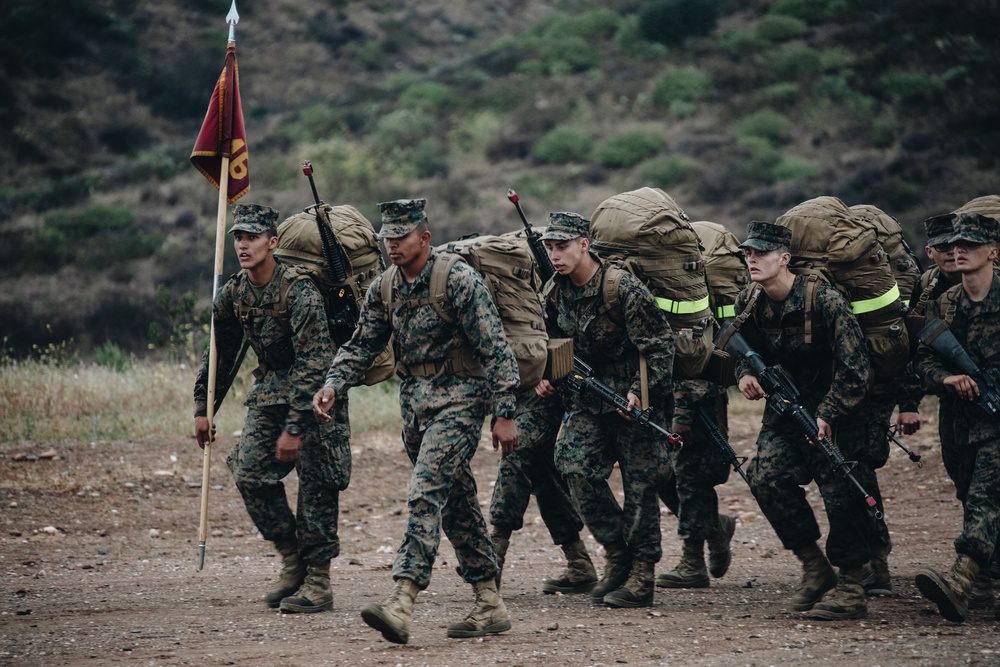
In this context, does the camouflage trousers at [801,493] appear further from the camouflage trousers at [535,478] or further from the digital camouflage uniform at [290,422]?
the digital camouflage uniform at [290,422]

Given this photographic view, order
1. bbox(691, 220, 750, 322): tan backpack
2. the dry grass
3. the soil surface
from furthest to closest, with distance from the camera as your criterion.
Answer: the dry grass
bbox(691, 220, 750, 322): tan backpack
the soil surface

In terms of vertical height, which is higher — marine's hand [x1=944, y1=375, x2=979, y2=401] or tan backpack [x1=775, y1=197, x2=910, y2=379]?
tan backpack [x1=775, y1=197, x2=910, y2=379]

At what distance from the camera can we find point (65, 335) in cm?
2175

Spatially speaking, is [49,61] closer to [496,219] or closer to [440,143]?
[440,143]

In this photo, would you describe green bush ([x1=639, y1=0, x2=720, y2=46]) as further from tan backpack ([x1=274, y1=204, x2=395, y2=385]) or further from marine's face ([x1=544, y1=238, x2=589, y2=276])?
marine's face ([x1=544, y1=238, x2=589, y2=276])

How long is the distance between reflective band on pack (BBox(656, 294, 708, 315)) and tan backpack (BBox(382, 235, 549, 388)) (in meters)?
0.92

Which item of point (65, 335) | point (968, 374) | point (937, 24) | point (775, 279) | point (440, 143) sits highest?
point (937, 24)

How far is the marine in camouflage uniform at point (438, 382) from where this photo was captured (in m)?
6.08

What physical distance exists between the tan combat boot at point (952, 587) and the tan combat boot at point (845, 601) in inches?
17.2

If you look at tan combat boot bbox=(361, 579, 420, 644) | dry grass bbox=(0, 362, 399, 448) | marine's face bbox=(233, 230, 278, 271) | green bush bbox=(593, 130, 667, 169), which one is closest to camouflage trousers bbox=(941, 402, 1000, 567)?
tan combat boot bbox=(361, 579, 420, 644)

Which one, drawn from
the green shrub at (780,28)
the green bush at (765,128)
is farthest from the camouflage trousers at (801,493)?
the green shrub at (780,28)

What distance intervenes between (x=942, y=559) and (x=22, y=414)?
967 centimetres

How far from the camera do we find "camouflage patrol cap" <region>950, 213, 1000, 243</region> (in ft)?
21.7

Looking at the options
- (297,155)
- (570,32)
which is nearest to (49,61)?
(297,155)
